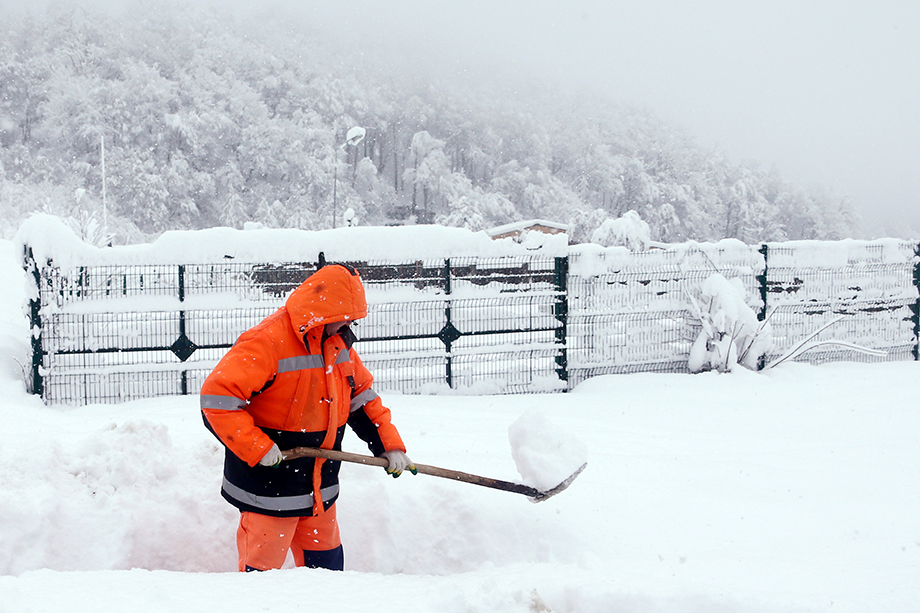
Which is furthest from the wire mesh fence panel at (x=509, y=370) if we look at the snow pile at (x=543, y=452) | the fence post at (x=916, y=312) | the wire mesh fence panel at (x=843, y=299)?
the fence post at (x=916, y=312)

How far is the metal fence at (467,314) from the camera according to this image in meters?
6.58

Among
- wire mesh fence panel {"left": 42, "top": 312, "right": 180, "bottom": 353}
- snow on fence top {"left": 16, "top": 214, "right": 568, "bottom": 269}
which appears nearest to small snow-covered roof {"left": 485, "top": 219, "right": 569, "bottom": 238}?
snow on fence top {"left": 16, "top": 214, "right": 568, "bottom": 269}

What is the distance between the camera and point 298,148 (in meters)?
65.3

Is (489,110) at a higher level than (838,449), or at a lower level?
higher

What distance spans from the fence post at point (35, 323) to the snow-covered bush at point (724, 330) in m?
7.63

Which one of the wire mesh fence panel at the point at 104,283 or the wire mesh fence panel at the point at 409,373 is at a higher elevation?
the wire mesh fence panel at the point at 104,283

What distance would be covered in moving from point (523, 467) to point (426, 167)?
7153cm

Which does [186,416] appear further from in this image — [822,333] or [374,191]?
[374,191]

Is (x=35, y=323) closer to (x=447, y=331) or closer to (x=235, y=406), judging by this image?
(x=447, y=331)

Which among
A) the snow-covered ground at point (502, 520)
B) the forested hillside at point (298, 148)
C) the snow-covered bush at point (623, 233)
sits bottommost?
the snow-covered ground at point (502, 520)

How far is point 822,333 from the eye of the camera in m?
9.71

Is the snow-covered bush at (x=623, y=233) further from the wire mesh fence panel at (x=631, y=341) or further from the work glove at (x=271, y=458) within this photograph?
→ the work glove at (x=271, y=458)

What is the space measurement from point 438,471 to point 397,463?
22cm

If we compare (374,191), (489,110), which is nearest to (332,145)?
(374,191)
